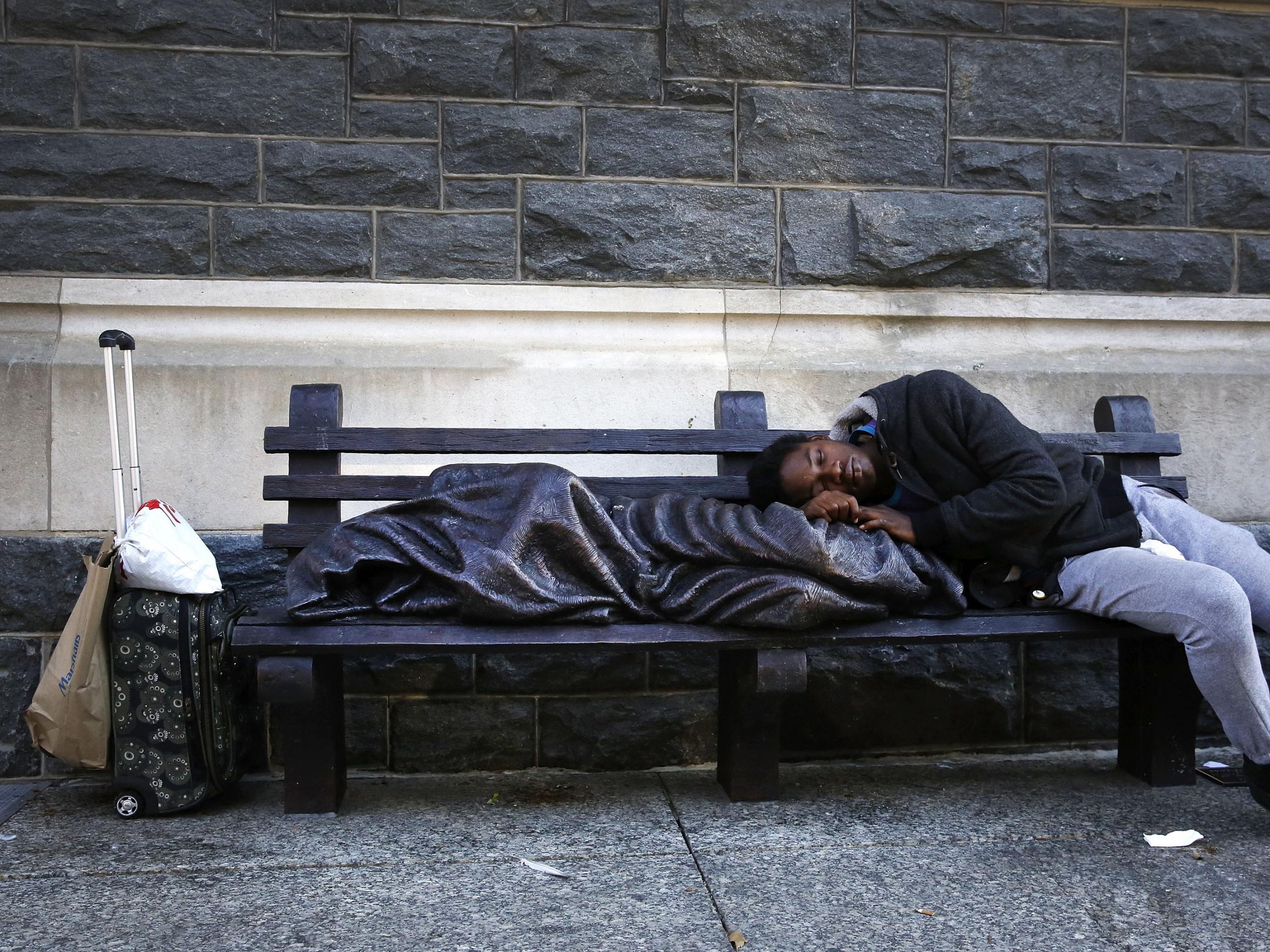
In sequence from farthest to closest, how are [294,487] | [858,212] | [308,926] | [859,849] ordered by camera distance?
1. [858,212]
2. [294,487]
3. [859,849]
4. [308,926]

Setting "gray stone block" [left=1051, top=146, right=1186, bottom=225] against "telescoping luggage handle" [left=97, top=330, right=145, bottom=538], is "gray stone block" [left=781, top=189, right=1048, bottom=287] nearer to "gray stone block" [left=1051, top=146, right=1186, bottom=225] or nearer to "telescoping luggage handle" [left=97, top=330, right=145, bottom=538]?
"gray stone block" [left=1051, top=146, right=1186, bottom=225]

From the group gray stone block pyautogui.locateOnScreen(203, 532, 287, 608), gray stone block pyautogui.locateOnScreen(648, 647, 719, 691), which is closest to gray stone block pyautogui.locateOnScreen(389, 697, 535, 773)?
gray stone block pyautogui.locateOnScreen(648, 647, 719, 691)

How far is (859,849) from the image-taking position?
2.79 meters

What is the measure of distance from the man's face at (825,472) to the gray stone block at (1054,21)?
1930 millimetres

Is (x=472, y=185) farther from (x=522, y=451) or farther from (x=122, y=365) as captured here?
(x=122, y=365)

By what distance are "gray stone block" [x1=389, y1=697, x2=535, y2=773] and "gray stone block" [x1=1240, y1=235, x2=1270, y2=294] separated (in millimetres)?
3087

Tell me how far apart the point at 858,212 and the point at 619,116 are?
92cm

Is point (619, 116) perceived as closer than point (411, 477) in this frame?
No

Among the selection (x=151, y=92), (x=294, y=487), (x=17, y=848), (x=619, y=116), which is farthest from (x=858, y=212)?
(x=17, y=848)

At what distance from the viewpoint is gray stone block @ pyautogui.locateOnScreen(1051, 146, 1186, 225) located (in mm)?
4156

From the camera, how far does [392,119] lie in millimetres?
3891

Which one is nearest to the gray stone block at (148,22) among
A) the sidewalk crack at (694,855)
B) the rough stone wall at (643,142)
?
the rough stone wall at (643,142)

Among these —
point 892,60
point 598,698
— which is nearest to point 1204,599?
point 598,698

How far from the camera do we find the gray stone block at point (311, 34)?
3.85m
